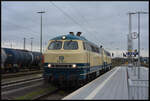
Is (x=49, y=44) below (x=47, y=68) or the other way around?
the other way around

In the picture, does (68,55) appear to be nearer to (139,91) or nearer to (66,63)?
(66,63)

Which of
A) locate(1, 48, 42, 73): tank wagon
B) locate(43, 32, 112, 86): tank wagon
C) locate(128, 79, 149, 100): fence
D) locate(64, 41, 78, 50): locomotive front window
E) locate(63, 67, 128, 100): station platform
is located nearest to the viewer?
locate(128, 79, 149, 100): fence

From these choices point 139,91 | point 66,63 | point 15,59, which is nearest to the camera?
point 139,91

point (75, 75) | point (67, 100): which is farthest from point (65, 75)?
point (67, 100)

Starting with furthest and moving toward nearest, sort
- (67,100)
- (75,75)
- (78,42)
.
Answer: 1. (78,42)
2. (75,75)
3. (67,100)

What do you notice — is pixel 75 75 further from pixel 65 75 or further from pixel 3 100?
pixel 3 100

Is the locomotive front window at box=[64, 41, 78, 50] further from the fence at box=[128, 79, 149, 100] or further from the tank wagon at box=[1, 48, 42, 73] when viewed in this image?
the tank wagon at box=[1, 48, 42, 73]

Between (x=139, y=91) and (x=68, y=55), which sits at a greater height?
(x=68, y=55)

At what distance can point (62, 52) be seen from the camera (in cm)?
1216

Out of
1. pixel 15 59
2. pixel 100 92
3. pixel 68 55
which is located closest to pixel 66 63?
pixel 68 55

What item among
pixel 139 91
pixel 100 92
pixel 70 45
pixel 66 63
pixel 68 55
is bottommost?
pixel 100 92

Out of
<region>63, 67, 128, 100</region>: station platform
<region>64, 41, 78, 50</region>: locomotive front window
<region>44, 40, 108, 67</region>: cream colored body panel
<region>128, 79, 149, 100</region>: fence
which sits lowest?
<region>63, 67, 128, 100</region>: station platform

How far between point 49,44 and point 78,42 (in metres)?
1.78

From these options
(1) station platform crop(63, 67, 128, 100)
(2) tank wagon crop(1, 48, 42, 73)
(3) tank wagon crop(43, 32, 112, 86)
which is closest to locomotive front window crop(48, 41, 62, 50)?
(3) tank wagon crop(43, 32, 112, 86)
